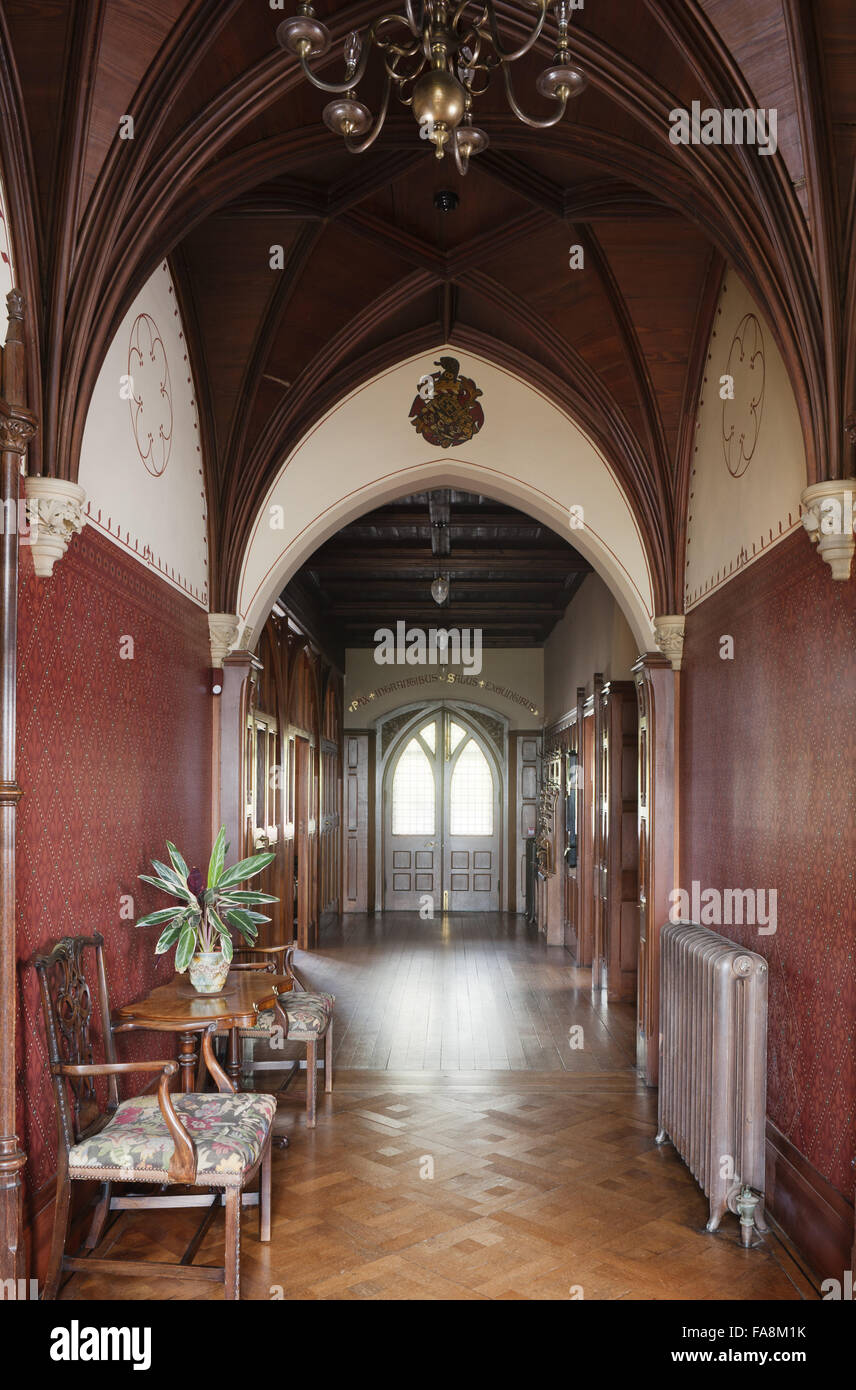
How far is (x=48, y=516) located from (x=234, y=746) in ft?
9.04

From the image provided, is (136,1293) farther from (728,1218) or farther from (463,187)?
(463,187)

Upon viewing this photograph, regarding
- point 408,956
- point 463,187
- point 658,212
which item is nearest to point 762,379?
point 658,212

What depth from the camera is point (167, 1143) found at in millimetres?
3154

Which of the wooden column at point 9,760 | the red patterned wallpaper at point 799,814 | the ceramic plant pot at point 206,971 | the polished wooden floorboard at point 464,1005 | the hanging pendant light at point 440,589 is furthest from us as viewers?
the hanging pendant light at point 440,589

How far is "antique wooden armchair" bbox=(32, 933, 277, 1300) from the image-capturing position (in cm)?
311

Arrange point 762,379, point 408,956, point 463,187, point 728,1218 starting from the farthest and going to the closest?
1. point 408,956
2. point 463,187
3. point 762,379
4. point 728,1218

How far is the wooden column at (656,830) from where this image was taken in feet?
19.0

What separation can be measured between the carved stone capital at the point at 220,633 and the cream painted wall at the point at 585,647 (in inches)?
143

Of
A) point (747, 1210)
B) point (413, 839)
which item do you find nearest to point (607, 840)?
point (747, 1210)

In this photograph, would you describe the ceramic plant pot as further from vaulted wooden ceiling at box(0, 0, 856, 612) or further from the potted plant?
vaulted wooden ceiling at box(0, 0, 856, 612)

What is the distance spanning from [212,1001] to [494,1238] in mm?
1406

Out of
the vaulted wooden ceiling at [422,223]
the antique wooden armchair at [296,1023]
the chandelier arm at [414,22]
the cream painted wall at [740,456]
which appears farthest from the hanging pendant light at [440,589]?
the chandelier arm at [414,22]

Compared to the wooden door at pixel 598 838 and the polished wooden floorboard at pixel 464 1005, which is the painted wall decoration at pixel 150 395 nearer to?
the polished wooden floorboard at pixel 464 1005

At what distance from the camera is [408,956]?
34.5 ft
